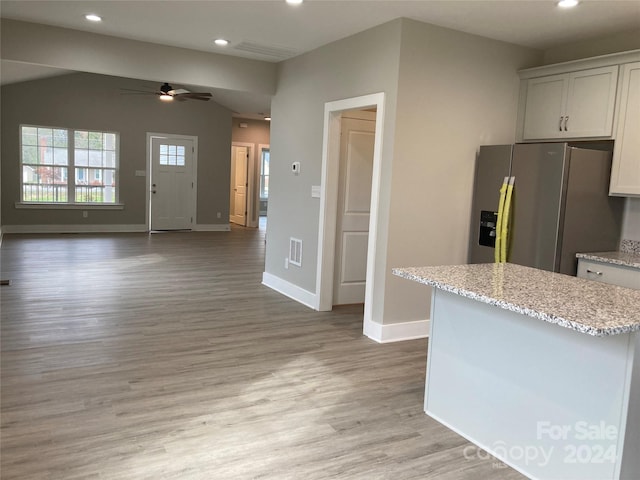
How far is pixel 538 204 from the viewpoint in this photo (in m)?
3.90

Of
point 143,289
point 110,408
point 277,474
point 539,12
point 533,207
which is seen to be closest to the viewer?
point 277,474

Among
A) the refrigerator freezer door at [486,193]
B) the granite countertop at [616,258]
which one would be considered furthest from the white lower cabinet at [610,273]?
the refrigerator freezer door at [486,193]

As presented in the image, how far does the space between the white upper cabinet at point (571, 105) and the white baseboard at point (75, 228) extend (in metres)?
8.51

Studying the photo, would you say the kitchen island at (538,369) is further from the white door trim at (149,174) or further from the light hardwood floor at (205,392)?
the white door trim at (149,174)

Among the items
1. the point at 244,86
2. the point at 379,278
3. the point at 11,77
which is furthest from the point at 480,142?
the point at 11,77

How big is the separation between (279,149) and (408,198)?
2210 mm

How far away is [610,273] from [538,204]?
710 mm

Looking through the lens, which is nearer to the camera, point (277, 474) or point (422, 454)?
point (277, 474)

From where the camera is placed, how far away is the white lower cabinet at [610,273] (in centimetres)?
353

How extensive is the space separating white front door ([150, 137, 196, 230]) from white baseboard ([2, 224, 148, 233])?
17.7 inches

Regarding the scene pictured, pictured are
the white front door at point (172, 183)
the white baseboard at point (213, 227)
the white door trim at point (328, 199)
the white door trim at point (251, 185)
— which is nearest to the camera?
the white door trim at point (328, 199)

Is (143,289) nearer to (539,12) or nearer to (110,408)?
(110,408)

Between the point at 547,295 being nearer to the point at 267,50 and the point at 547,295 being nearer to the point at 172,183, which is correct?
the point at 267,50

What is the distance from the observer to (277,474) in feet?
7.48
